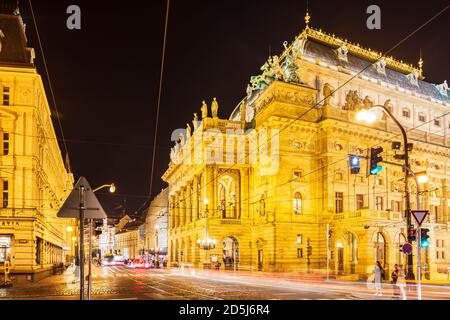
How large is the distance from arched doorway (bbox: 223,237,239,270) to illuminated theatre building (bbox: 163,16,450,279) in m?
0.46

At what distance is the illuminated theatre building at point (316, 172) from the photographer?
5066 cm

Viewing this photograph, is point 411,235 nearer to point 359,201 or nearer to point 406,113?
point 359,201

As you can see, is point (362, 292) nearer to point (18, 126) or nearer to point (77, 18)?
point (77, 18)

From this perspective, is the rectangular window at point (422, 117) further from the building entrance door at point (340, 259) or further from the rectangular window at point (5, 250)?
the rectangular window at point (5, 250)

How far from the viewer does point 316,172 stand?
5394cm

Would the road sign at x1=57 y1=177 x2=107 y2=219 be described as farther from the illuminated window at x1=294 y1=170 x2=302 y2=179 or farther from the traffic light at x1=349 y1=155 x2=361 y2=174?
the illuminated window at x1=294 y1=170 x2=302 y2=179

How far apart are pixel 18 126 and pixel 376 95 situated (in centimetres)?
4353

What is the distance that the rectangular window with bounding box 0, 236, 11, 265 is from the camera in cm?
3512

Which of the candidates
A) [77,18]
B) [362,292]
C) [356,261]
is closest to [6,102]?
[77,18]

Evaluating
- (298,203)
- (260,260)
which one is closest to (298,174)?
(298,203)

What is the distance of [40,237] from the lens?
134ft

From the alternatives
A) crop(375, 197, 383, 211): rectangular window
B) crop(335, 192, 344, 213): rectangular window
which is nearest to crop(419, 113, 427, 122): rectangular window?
crop(375, 197, 383, 211): rectangular window

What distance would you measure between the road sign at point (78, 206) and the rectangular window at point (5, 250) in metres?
27.9

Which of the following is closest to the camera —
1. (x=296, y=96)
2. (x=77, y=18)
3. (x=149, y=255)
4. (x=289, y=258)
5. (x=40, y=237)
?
(x=77, y=18)
